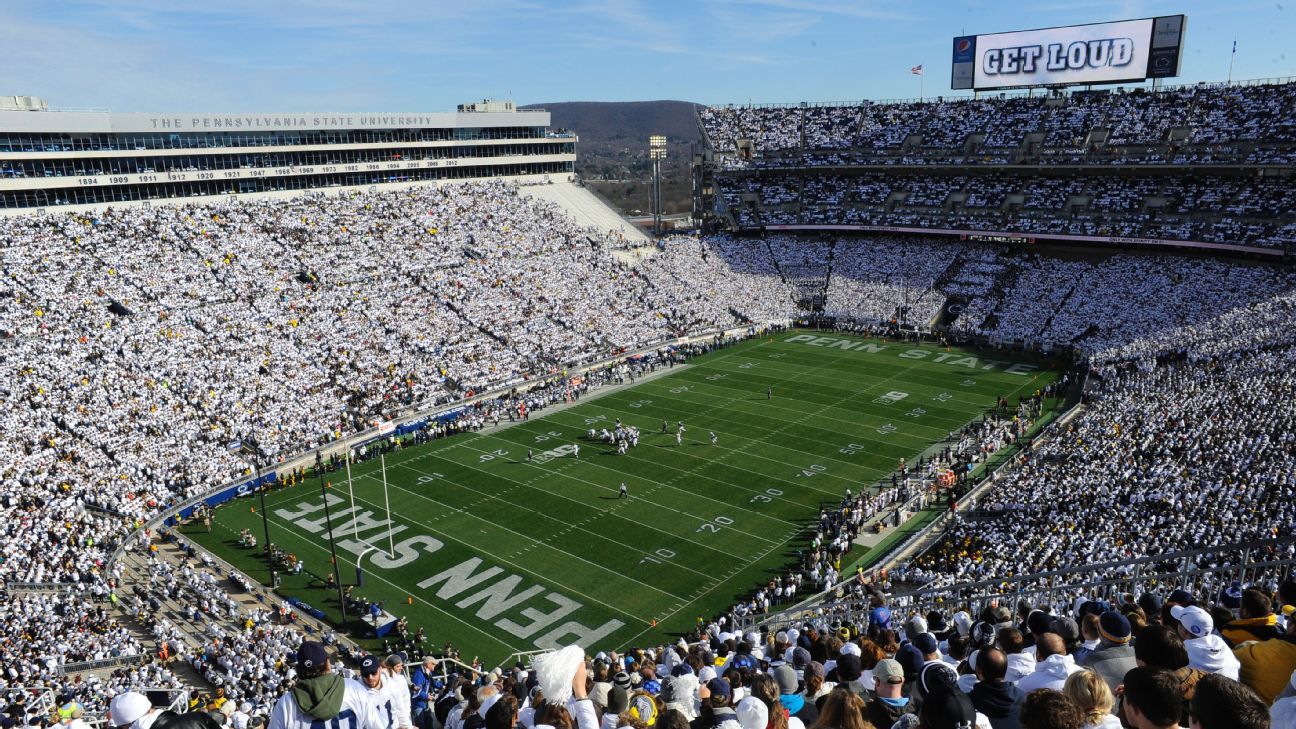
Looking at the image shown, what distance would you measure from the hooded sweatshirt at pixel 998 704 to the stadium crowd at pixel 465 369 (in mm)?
64

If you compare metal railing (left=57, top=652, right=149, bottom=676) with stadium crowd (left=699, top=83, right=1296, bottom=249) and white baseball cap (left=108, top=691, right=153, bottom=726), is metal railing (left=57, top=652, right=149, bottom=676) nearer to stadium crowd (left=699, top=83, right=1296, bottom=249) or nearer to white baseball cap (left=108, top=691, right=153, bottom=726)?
white baseball cap (left=108, top=691, right=153, bottom=726)

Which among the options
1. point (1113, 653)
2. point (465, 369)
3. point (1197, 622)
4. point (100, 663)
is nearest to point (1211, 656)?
point (1197, 622)

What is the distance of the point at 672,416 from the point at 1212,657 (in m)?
31.2

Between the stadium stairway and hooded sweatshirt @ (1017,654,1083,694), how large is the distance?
2238 inches

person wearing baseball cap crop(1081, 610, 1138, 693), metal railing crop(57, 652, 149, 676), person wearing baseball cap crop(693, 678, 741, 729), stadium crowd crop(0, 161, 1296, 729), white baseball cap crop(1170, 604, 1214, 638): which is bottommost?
metal railing crop(57, 652, 149, 676)

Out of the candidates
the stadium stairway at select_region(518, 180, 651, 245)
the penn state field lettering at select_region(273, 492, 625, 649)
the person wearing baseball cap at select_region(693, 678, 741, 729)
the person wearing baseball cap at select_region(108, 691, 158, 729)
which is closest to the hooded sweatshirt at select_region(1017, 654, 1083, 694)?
Answer: the person wearing baseball cap at select_region(693, 678, 741, 729)

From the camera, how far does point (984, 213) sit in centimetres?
5809

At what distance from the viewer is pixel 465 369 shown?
1594 inches

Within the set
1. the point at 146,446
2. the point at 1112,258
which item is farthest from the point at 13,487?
the point at 1112,258

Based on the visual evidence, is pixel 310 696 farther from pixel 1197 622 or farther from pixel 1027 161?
pixel 1027 161

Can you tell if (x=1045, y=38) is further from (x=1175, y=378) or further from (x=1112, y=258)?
(x=1175, y=378)

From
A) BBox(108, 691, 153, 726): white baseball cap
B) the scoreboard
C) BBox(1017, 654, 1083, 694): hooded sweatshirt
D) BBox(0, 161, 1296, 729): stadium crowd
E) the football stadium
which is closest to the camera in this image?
BBox(108, 691, 153, 726): white baseball cap

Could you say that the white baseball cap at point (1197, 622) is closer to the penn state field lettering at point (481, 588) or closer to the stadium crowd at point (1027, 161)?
the penn state field lettering at point (481, 588)

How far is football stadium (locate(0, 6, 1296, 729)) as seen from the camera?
315 inches
